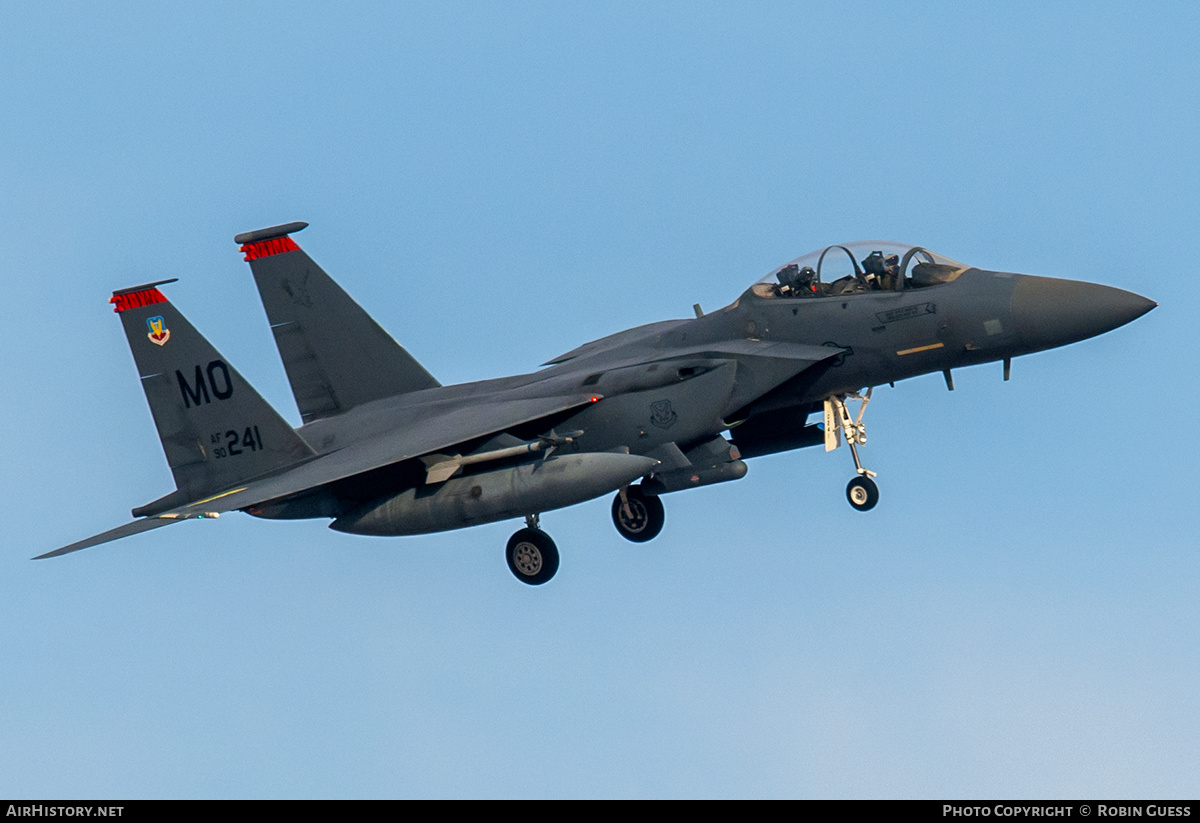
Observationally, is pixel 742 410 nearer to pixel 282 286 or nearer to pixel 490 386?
pixel 490 386

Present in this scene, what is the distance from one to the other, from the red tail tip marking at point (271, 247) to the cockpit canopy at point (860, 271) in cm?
666

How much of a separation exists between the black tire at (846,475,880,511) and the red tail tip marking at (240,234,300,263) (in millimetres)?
8133

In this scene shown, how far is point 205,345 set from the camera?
20.1 m

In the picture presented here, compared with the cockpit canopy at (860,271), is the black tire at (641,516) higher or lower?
lower

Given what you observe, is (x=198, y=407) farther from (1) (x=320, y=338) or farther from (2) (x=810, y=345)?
(2) (x=810, y=345)

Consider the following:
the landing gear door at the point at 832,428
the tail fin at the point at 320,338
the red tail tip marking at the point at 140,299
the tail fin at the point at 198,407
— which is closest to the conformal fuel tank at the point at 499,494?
the tail fin at the point at 198,407

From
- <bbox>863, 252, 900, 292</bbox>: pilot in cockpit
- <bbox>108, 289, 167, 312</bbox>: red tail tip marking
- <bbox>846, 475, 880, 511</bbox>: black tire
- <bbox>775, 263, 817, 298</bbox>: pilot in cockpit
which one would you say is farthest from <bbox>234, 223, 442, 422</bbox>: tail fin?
<bbox>863, 252, 900, 292</bbox>: pilot in cockpit

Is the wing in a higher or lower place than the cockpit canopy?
lower

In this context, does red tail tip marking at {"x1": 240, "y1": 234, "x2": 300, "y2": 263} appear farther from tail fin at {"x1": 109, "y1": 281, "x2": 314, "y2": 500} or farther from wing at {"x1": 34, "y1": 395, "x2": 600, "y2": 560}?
wing at {"x1": 34, "y1": 395, "x2": 600, "y2": 560}

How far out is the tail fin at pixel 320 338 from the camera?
21.6 metres

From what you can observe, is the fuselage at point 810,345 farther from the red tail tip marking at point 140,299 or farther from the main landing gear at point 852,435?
the red tail tip marking at point 140,299

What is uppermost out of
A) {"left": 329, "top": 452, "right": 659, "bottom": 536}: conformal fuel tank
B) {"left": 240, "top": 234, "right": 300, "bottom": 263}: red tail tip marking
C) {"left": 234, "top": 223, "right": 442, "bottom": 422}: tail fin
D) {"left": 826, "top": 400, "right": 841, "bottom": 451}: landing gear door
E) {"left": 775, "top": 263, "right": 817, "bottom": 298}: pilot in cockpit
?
{"left": 240, "top": 234, "right": 300, "bottom": 263}: red tail tip marking

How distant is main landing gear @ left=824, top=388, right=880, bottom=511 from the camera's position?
18.9m
